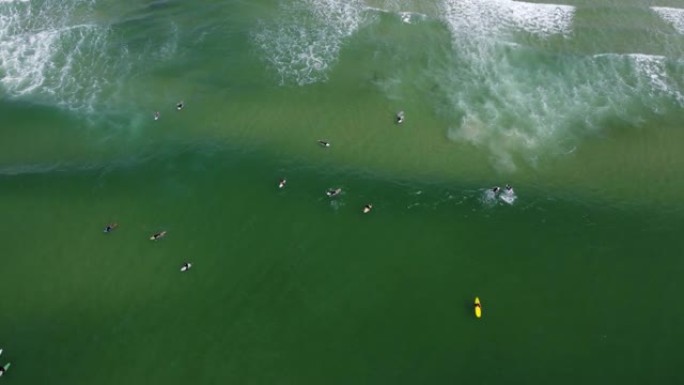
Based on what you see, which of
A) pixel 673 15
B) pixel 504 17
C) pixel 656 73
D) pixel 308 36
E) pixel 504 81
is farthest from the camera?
pixel 504 17

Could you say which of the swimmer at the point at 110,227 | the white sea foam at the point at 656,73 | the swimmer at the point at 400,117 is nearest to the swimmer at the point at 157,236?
the swimmer at the point at 110,227

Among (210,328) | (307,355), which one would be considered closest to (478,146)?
(307,355)

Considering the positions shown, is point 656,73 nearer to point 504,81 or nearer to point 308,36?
point 504,81

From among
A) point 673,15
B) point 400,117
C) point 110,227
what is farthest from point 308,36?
point 673,15

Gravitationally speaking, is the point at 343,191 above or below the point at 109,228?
below

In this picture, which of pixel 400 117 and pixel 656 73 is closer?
pixel 400 117

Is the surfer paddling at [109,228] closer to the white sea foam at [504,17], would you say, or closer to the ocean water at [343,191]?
the ocean water at [343,191]

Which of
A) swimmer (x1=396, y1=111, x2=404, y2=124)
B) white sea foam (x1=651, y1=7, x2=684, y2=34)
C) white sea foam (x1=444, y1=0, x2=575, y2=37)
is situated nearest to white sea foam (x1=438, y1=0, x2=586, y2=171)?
white sea foam (x1=444, y1=0, x2=575, y2=37)
